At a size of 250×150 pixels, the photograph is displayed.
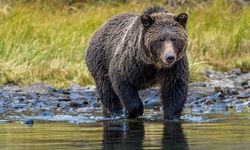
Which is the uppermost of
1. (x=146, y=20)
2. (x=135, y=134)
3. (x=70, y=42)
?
(x=146, y=20)

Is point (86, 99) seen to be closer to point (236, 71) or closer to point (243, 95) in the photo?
point (243, 95)

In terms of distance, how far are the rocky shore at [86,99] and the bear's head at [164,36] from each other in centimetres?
168

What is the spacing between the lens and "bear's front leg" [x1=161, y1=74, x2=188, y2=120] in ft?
30.5

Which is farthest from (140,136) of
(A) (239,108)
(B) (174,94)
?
(A) (239,108)

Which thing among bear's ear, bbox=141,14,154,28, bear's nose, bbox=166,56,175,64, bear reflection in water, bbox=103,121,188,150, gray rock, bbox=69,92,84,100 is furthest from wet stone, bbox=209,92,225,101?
bear's nose, bbox=166,56,175,64

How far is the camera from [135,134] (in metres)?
7.95

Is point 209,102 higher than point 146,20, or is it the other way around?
point 146,20

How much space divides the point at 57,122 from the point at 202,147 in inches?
113

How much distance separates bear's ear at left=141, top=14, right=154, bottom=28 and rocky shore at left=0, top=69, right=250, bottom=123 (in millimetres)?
1763

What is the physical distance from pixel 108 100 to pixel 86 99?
1.60m

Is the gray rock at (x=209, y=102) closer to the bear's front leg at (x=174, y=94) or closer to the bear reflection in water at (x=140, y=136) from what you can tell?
the bear's front leg at (x=174, y=94)

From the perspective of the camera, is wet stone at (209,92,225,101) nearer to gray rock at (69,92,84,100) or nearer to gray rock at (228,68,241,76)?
gray rock at (69,92,84,100)

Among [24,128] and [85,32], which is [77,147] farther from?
[85,32]

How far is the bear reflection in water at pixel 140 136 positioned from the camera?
22.7 ft
